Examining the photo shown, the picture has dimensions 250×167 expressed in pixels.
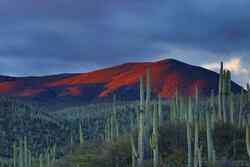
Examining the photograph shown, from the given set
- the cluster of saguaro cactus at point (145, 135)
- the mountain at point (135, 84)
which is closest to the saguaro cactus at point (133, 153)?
the cluster of saguaro cactus at point (145, 135)

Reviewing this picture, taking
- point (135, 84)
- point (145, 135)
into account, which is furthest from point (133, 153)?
point (135, 84)

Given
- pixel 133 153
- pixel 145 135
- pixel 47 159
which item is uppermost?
pixel 145 135

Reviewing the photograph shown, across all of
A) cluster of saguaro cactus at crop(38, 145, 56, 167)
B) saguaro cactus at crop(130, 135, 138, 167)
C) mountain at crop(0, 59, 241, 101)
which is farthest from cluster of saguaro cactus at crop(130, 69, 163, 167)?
mountain at crop(0, 59, 241, 101)

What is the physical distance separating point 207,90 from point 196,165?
12306 centimetres

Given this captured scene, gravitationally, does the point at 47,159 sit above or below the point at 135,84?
below

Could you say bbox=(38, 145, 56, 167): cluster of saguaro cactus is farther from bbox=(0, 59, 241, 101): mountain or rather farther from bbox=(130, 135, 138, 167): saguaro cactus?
bbox=(0, 59, 241, 101): mountain

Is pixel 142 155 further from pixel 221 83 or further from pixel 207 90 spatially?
pixel 207 90

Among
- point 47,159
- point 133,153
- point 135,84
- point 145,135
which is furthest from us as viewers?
point 135,84

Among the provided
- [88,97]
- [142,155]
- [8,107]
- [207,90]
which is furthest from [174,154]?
[88,97]

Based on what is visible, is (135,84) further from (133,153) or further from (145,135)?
(133,153)

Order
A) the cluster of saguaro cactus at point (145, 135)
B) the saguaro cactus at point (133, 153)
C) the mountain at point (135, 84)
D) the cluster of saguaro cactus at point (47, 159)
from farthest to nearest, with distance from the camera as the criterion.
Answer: the mountain at point (135, 84) < the cluster of saguaro cactus at point (47, 159) < the saguaro cactus at point (133, 153) < the cluster of saguaro cactus at point (145, 135)

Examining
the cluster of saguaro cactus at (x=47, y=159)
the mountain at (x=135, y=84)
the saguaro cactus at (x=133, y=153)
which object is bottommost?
the cluster of saguaro cactus at (x=47, y=159)

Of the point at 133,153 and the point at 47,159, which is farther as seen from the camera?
the point at 47,159

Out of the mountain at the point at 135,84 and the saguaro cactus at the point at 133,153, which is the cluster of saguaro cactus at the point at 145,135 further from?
the mountain at the point at 135,84
